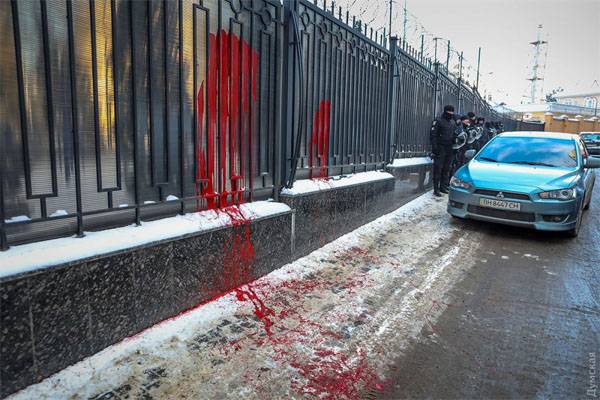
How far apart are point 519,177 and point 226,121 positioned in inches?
186

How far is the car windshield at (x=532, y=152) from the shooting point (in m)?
6.64

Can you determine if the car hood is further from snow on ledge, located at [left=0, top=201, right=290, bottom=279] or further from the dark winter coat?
snow on ledge, located at [left=0, top=201, right=290, bottom=279]

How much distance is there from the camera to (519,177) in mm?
6125

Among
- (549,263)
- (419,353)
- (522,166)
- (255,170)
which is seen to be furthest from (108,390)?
(522,166)

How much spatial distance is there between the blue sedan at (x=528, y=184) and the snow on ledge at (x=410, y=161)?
1356 millimetres

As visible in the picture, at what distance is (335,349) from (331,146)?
10.7 feet

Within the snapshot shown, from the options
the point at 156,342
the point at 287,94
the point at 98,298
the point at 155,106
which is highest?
the point at 287,94

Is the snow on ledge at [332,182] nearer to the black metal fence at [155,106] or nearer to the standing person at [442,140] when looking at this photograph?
the black metal fence at [155,106]

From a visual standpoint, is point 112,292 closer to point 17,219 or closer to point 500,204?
point 17,219

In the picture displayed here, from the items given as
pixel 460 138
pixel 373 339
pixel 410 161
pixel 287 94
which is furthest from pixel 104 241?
pixel 460 138

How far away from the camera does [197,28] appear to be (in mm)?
3273

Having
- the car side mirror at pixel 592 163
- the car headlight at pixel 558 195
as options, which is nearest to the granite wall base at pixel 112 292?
the car headlight at pixel 558 195

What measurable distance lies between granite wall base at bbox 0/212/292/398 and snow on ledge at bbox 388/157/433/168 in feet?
16.9

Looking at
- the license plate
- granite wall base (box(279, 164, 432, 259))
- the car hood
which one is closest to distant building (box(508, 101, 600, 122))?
the car hood
